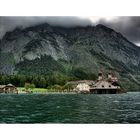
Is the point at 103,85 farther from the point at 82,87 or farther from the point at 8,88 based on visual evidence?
the point at 8,88

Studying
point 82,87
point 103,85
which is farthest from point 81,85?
point 103,85

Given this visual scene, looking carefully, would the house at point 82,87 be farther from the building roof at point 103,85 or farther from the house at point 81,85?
the building roof at point 103,85

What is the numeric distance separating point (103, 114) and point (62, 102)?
2.07 feet

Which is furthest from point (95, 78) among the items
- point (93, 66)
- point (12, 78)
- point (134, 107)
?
point (12, 78)

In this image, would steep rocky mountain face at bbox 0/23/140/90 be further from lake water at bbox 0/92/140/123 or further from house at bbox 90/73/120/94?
lake water at bbox 0/92/140/123

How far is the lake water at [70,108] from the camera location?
7.87 metres

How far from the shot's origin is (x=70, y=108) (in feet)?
26.5

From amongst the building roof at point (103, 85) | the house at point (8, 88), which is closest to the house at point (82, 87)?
the building roof at point (103, 85)

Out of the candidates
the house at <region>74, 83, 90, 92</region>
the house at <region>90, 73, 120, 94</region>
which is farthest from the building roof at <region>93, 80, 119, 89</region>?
the house at <region>74, 83, 90, 92</region>

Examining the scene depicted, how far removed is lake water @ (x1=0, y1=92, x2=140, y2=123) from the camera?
7871 mm

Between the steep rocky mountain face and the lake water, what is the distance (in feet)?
0.98

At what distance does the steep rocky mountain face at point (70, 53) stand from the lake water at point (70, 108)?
11.8 inches

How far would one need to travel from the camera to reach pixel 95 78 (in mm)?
8125

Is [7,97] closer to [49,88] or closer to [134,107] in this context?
[49,88]
